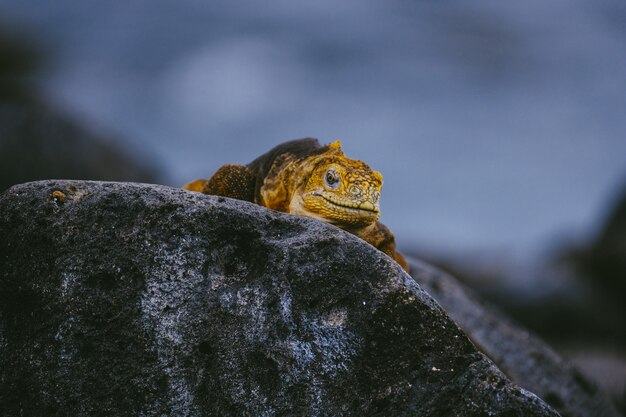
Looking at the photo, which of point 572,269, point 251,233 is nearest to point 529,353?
point 251,233

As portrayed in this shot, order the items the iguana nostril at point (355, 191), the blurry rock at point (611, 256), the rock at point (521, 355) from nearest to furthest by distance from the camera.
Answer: the iguana nostril at point (355, 191), the rock at point (521, 355), the blurry rock at point (611, 256)

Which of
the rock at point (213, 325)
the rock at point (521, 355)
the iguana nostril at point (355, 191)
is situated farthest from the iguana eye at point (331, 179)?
the rock at point (521, 355)

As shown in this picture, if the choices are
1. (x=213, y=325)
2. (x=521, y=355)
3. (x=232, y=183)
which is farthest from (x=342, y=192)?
(x=521, y=355)

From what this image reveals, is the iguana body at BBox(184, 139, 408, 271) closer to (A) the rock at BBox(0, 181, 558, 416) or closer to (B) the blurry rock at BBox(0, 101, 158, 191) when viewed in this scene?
(A) the rock at BBox(0, 181, 558, 416)

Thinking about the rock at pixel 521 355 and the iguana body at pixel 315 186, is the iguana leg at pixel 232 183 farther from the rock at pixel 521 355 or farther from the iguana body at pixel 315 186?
the rock at pixel 521 355

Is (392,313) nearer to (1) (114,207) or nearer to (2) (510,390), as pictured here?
(2) (510,390)

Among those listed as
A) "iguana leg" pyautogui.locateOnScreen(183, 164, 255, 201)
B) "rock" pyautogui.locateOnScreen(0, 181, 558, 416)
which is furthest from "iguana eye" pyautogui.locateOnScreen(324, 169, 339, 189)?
"iguana leg" pyautogui.locateOnScreen(183, 164, 255, 201)

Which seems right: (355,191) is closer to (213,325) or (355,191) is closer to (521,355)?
(213,325)
